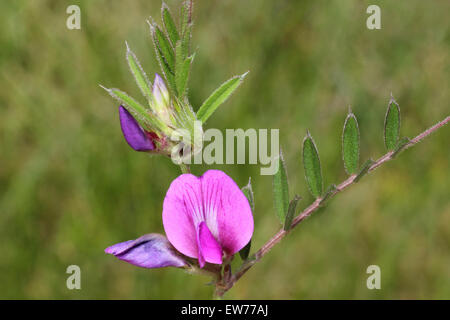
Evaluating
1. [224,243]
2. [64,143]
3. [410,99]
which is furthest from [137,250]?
[410,99]

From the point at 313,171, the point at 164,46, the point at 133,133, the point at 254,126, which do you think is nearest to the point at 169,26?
the point at 164,46

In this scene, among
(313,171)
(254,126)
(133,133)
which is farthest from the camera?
(254,126)

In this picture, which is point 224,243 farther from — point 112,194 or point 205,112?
point 112,194

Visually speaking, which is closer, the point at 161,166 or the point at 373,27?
the point at 161,166

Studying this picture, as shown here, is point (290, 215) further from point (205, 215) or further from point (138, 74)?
point (138, 74)

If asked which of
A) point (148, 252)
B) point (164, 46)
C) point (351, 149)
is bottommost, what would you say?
point (148, 252)

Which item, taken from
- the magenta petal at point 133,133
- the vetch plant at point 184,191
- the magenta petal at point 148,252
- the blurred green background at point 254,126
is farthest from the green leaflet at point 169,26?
the blurred green background at point 254,126

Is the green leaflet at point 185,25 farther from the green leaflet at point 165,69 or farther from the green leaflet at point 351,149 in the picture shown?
the green leaflet at point 351,149
